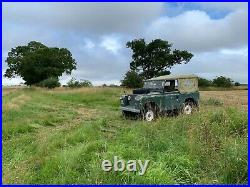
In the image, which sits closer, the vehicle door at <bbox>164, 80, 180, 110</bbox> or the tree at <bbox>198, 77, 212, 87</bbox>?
the vehicle door at <bbox>164, 80, 180, 110</bbox>

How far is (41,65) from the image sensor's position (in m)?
44.5

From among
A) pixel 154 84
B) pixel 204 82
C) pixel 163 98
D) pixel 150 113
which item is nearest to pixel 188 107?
pixel 163 98

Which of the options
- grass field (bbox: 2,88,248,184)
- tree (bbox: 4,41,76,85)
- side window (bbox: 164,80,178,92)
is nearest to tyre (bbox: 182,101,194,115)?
side window (bbox: 164,80,178,92)

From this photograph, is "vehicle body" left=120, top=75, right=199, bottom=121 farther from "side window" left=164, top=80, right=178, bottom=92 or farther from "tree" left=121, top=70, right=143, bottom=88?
"tree" left=121, top=70, right=143, bottom=88

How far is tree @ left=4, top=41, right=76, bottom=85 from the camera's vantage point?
43906mm

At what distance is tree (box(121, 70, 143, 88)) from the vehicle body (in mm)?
12759

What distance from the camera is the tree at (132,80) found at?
27.2 m

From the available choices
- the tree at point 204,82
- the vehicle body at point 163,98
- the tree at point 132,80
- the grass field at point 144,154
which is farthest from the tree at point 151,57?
the grass field at point 144,154

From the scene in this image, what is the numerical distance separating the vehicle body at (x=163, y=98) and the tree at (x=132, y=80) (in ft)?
41.9

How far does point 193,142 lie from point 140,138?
1.24 metres

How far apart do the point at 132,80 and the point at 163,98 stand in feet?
48.7

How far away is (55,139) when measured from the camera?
7.68m

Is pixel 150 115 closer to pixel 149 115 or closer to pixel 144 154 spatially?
pixel 149 115

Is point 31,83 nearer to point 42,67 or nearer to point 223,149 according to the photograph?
point 42,67
